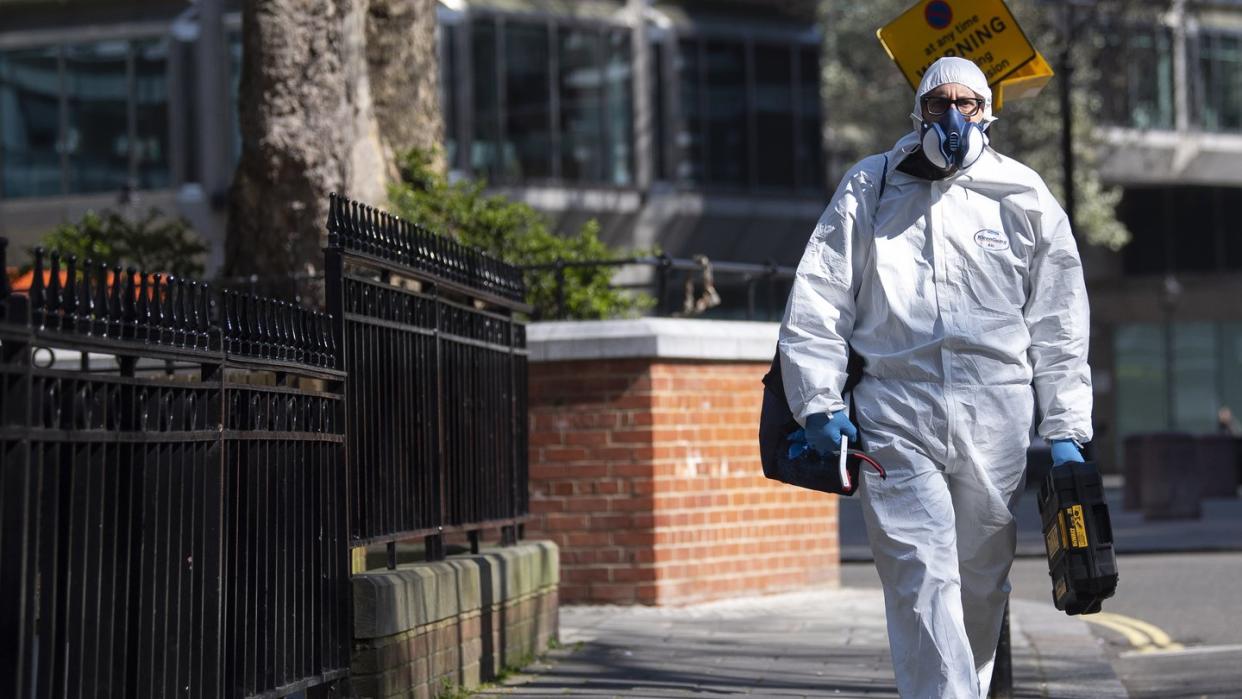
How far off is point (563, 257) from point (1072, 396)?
7177 millimetres

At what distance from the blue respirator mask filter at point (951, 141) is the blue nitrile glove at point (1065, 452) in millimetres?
814

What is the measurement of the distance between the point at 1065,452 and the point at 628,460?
19.7ft

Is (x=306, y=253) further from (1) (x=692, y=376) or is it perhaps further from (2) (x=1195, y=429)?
(2) (x=1195, y=429)

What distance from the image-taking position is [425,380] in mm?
7465

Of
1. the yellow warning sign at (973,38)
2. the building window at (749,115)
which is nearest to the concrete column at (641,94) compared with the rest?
the building window at (749,115)

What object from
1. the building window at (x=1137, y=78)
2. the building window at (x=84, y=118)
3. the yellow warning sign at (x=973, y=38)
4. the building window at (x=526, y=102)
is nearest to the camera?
the yellow warning sign at (x=973, y=38)

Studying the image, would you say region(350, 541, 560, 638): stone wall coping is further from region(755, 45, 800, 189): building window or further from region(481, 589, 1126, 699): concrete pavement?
region(755, 45, 800, 189): building window

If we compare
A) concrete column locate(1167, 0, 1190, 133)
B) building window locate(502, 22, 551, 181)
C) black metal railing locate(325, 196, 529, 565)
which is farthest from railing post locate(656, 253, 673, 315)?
concrete column locate(1167, 0, 1190, 133)

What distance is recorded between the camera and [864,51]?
3906 centimetres

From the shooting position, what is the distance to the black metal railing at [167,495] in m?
4.12

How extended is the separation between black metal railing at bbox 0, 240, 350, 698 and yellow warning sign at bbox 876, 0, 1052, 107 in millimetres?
2614

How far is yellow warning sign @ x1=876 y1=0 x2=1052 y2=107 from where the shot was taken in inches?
293

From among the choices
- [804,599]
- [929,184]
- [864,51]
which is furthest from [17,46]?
[929,184]

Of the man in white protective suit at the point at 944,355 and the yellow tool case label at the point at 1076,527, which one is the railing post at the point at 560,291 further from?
the yellow tool case label at the point at 1076,527
